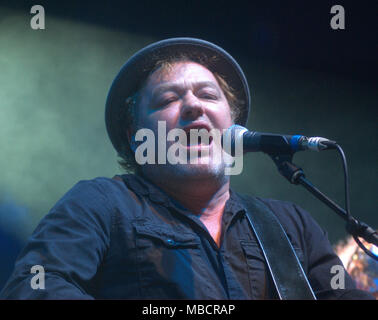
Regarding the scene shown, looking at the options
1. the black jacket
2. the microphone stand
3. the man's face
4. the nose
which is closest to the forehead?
the man's face

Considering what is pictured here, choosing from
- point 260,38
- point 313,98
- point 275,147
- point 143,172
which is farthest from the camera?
point 313,98

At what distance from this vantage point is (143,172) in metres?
2.08

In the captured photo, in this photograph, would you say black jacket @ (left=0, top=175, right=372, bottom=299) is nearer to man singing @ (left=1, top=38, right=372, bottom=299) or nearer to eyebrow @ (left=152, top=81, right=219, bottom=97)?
man singing @ (left=1, top=38, right=372, bottom=299)

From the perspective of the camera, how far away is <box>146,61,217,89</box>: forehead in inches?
81.7

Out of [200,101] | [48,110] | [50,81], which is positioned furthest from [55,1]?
[200,101]

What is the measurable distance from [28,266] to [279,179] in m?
2.52

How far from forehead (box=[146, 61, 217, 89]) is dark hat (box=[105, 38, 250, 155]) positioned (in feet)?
0.33

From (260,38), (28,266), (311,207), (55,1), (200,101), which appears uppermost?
(55,1)

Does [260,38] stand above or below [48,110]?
→ above

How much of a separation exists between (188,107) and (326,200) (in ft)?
3.16

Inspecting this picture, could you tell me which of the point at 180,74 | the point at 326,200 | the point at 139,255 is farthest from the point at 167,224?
the point at 180,74

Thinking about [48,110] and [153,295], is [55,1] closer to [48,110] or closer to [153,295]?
[48,110]

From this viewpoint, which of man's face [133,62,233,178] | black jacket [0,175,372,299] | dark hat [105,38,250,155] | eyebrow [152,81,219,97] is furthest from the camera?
dark hat [105,38,250,155]

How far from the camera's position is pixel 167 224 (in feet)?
5.33
